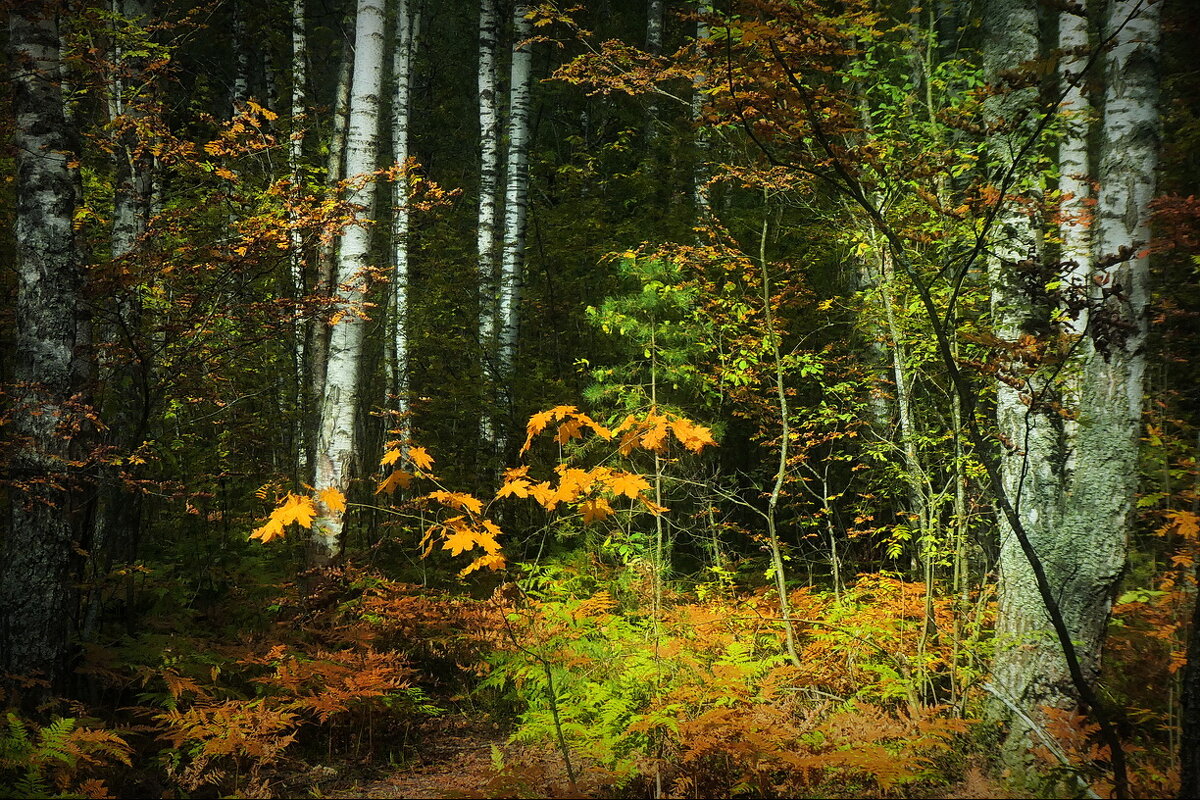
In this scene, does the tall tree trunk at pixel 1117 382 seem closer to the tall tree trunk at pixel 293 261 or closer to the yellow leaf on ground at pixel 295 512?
the yellow leaf on ground at pixel 295 512

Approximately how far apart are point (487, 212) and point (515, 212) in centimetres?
64

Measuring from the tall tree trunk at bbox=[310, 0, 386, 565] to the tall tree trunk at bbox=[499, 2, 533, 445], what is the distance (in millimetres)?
3263

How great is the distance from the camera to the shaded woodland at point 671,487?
12.5ft

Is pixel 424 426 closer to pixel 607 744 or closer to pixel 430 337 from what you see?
pixel 430 337

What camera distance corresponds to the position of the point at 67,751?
142 inches

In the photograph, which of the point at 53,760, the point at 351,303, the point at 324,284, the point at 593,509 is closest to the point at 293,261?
the point at 324,284

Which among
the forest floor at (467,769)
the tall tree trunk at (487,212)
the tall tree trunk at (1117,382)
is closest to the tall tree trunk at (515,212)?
the tall tree trunk at (487,212)

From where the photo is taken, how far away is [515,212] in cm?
1010

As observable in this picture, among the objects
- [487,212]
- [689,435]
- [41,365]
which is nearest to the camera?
[689,435]

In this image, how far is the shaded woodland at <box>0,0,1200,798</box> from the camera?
150 inches

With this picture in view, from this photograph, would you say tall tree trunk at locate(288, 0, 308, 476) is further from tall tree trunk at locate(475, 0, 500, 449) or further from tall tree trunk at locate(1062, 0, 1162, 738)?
tall tree trunk at locate(1062, 0, 1162, 738)

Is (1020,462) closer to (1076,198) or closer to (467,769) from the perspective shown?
(1076,198)

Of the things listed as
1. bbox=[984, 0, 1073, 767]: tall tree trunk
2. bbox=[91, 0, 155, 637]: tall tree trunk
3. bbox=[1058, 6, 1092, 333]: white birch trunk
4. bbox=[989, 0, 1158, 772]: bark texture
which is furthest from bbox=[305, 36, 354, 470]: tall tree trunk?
bbox=[1058, 6, 1092, 333]: white birch trunk

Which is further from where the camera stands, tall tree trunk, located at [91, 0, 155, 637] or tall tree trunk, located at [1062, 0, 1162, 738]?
tall tree trunk, located at [91, 0, 155, 637]
